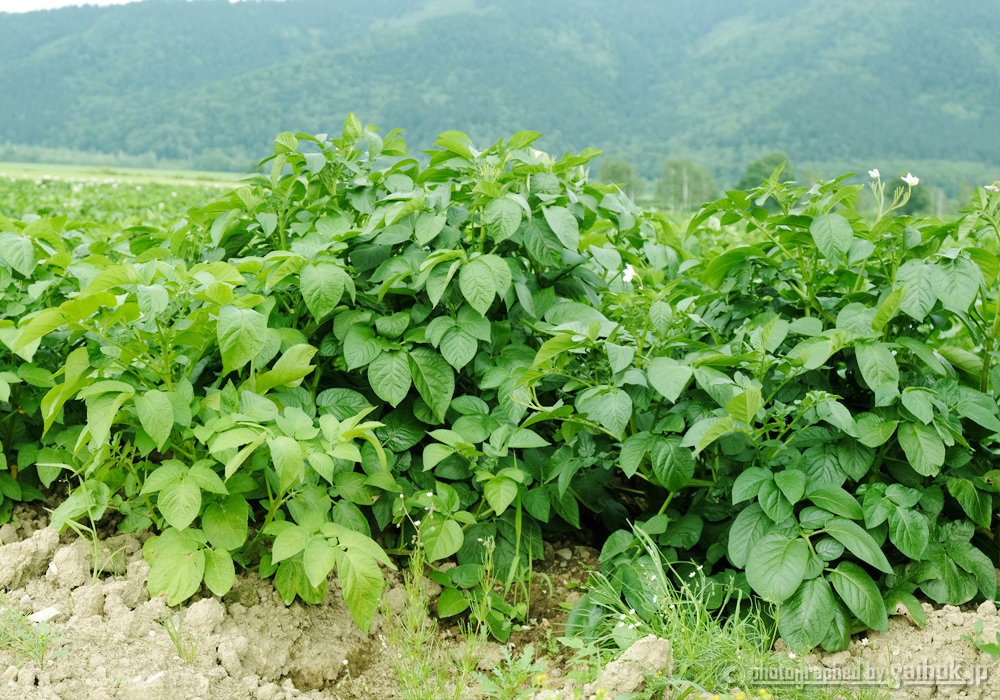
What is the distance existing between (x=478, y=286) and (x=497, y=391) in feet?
1.31

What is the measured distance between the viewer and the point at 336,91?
99.3 m

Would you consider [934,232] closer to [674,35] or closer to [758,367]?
[758,367]

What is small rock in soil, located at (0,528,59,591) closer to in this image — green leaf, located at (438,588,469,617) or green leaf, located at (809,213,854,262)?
green leaf, located at (438,588,469,617)

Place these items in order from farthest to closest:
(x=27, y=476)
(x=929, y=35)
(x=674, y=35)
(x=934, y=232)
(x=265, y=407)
Result: 1. (x=674, y=35)
2. (x=929, y=35)
3. (x=27, y=476)
4. (x=934, y=232)
5. (x=265, y=407)

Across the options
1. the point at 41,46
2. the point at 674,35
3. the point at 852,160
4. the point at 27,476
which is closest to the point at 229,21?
the point at 41,46

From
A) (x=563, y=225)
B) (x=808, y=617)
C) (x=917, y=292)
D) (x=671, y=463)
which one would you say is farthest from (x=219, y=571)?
(x=917, y=292)

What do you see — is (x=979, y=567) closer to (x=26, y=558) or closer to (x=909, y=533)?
(x=909, y=533)

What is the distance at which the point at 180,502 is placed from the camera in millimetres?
1723

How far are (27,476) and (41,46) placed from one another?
156m

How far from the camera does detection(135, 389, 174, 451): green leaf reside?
1.70 meters

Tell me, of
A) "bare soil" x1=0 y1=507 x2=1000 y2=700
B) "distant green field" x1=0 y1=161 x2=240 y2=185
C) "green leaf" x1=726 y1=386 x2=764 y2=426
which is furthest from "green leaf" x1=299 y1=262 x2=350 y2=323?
"distant green field" x1=0 y1=161 x2=240 y2=185

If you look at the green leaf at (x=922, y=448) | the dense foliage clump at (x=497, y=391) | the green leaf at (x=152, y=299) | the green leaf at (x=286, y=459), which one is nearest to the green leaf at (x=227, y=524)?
the dense foliage clump at (x=497, y=391)

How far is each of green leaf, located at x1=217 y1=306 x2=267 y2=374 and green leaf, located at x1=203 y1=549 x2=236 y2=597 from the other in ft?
1.57

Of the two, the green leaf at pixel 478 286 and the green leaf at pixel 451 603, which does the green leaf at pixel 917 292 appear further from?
the green leaf at pixel 451 603
